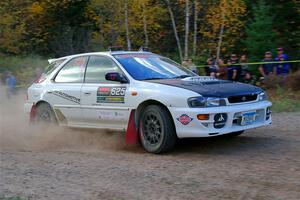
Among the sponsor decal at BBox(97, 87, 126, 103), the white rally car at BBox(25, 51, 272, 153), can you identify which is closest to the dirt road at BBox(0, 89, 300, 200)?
the white rally car at BBox(25, 51, 272, 153)

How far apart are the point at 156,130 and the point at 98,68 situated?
1.72 m

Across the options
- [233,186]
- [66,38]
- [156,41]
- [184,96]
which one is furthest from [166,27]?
[233,186]

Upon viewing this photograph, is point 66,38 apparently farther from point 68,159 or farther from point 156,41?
point 68,159

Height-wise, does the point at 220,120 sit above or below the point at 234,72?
below

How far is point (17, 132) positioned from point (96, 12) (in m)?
18.3

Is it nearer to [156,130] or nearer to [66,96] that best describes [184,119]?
[156,130]

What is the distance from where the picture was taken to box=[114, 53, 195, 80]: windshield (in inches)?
342

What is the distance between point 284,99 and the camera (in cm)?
1478

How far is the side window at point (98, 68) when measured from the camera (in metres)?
8.96

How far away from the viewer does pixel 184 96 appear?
7.74m

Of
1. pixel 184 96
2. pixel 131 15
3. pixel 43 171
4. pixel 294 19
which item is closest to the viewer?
pixel 43 171

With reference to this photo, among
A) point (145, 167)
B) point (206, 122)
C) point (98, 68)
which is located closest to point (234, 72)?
point (98, 68)

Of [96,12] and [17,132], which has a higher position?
[96,12]

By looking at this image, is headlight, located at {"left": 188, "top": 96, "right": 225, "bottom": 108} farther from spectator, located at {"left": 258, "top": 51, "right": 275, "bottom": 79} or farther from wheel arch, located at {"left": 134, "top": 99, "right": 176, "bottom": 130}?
spectator, located at {"left": 258, "top": 51, "right": 275, "bottom": 79}
